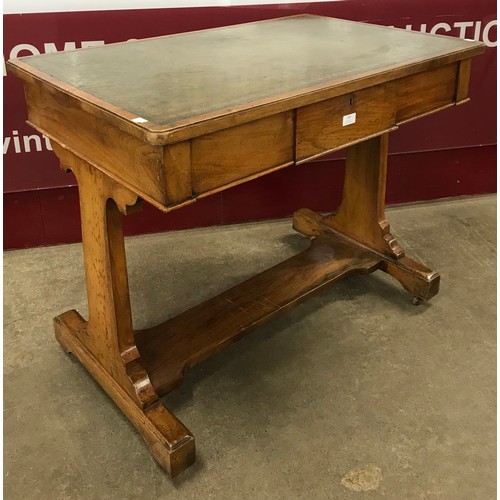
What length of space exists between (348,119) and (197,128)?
47cm

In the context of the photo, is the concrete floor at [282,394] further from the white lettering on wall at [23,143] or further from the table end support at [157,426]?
the white lettering on wall at [23,143]

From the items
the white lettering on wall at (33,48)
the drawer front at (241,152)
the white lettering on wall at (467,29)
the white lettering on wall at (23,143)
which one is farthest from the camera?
the white lettering on wall at (467,29)

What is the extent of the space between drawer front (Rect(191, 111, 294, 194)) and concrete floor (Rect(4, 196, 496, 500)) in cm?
72

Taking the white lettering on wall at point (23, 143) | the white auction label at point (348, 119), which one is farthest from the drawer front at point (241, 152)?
the white lettering on wall at point (23, 143)

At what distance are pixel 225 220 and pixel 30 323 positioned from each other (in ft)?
3.07

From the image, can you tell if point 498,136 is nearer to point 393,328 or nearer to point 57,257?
point 393,328

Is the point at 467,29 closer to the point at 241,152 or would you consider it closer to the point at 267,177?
the point at 267,177

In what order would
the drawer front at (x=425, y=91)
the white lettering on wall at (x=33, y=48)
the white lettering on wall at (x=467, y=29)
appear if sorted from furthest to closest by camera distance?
1. the white lettering on wall at (x=467, y=29)
2. the white lettering on wall at (x=33, y=48)
3. the drawer front at (x=425, y=91)

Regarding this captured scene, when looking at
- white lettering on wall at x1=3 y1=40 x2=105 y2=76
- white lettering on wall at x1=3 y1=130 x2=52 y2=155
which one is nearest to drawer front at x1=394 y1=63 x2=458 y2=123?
white lettering on wall at x1=3 y1=40 x2=105 y2=76

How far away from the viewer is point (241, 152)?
132cm

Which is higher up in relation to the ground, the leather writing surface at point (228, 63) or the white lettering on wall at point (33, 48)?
the leather writing surface at point (228, 63)

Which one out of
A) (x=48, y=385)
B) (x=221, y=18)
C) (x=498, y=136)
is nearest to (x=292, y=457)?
(x=48, y=385)

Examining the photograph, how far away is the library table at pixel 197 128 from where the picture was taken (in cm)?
126

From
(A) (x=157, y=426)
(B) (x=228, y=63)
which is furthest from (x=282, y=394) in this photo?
(B) (x=228, y=63)
